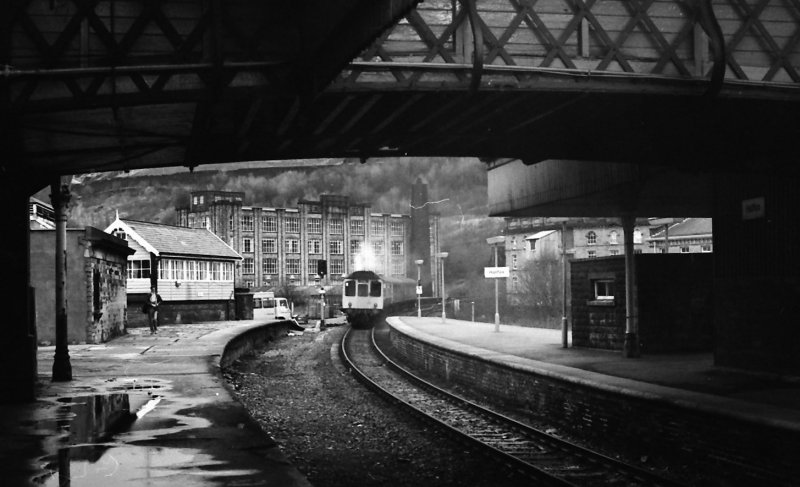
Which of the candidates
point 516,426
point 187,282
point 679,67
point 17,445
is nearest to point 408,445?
point 516,426

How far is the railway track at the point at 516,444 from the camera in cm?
959

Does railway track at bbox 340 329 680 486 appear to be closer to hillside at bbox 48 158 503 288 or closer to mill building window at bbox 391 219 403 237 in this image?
mill building window at bbox 391 219 403 237

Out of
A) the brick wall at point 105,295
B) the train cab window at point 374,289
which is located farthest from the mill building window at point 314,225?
the brick wall at point 105,295

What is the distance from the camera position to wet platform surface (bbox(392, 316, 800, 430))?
10.1 m

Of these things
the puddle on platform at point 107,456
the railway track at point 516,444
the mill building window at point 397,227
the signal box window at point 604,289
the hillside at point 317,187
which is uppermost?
the hillside at point 317,187

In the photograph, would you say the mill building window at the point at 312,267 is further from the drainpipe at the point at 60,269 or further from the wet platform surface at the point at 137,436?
the drainpipe at the point at 60,269

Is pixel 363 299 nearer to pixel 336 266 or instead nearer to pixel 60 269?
pixel 60 269

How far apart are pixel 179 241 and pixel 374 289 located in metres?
11.3

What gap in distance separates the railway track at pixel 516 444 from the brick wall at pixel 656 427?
0.98m

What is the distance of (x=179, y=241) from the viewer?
4488 cm

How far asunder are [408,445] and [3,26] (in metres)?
7.78

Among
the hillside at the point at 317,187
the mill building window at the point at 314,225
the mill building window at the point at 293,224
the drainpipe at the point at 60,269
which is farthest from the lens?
the hillside at the point at 317,187

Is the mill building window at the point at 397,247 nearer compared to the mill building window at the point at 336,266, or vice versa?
the mill building window at the point at 336,266

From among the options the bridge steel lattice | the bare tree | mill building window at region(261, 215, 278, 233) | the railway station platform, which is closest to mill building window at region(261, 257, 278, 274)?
mill building window at region(261, 215, 278, 233)
